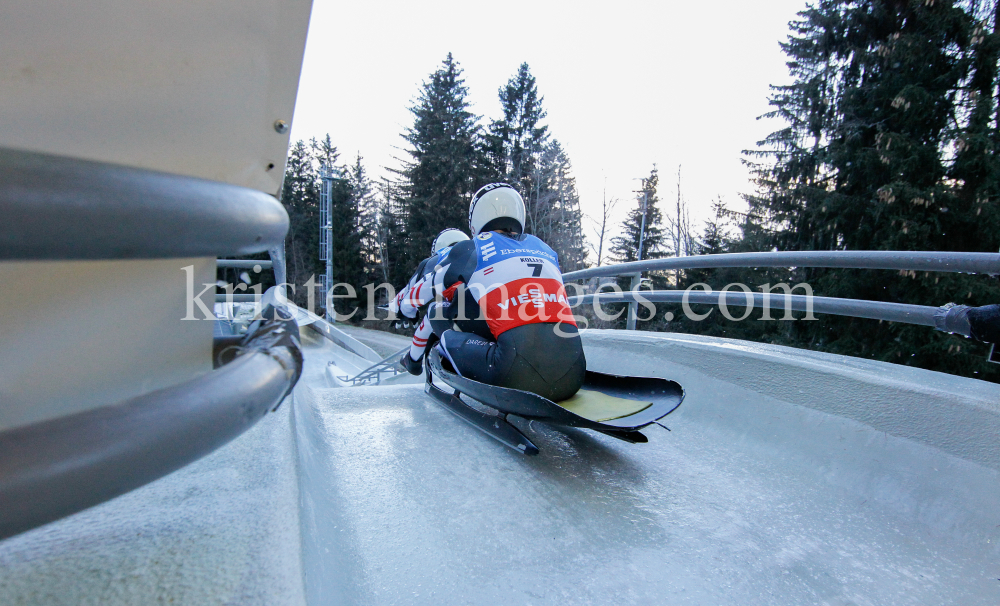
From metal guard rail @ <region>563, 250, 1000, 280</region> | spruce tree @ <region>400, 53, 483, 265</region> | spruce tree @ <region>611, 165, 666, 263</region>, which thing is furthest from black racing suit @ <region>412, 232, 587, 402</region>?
spruce tree @ <region>611, 165, 666, 263</region>

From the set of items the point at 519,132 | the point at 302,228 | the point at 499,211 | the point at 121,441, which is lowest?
the point at 121,441

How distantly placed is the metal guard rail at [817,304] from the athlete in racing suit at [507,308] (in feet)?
4.23

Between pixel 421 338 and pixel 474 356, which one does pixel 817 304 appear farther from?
pixel 421 338

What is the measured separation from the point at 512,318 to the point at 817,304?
1.74 m

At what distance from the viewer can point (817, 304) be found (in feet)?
8.66

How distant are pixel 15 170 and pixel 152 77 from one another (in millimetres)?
342

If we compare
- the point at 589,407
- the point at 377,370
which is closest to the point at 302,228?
the point at 377,370

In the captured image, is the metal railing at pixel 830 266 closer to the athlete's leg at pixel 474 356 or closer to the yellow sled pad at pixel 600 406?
the yellow sled pad at pixel 600 406

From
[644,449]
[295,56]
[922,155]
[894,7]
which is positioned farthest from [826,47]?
[295,56]

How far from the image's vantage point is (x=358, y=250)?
115 ft

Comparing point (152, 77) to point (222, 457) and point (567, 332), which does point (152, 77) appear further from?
point (567, 332)

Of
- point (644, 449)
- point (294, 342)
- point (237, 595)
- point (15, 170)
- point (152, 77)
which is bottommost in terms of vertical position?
point (644, 449)

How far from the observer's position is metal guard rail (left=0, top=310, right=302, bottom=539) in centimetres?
37

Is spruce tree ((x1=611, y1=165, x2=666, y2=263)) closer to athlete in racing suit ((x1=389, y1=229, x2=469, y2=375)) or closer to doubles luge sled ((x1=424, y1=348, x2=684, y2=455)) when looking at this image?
athlete in racing suit ((x1=389, y1=229, x2=469, y2=375))
